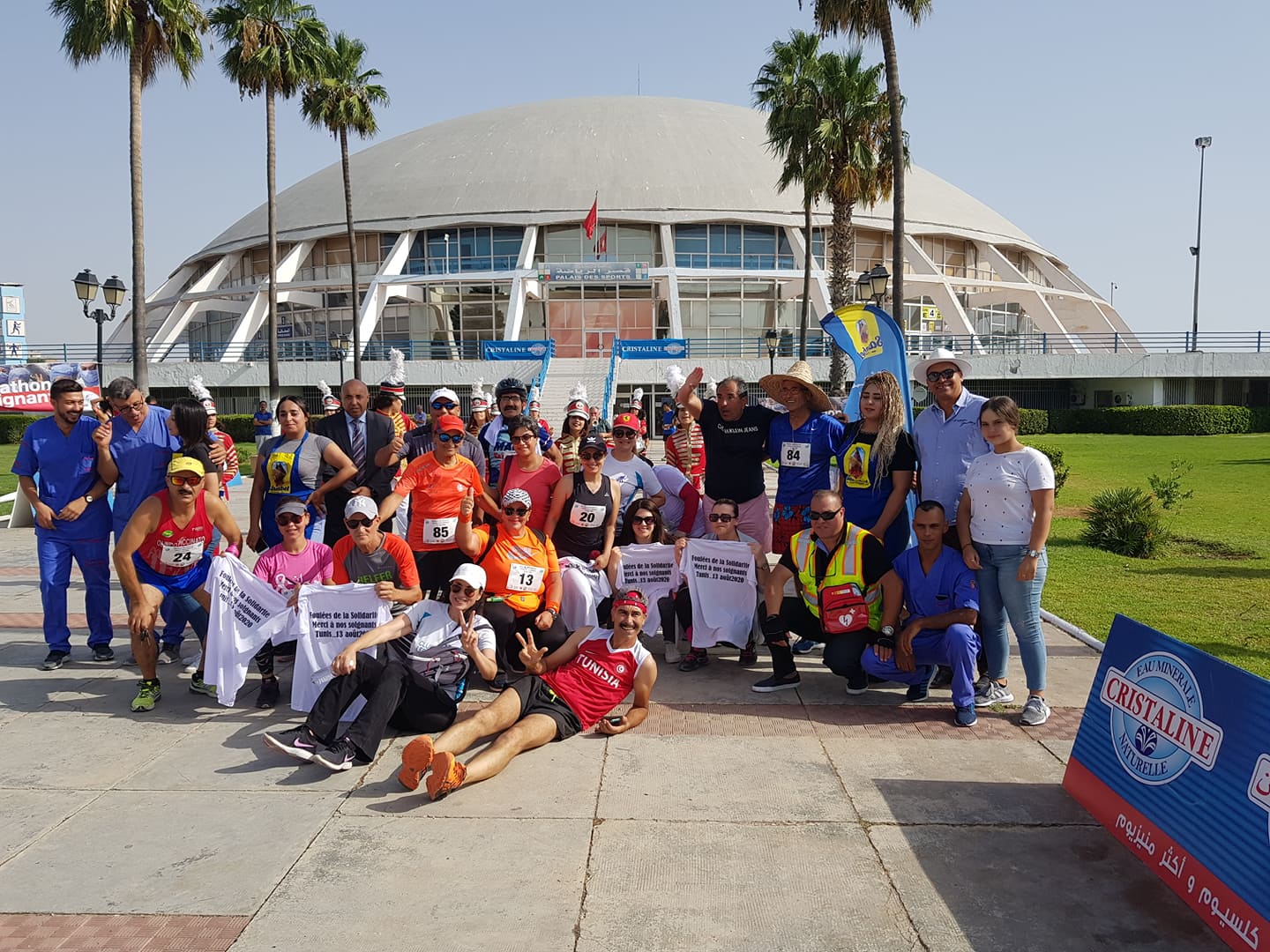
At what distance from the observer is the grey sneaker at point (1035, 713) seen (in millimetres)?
5617

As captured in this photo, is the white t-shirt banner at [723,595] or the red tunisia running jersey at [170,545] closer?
the red tunisia running jersey at [170,545]

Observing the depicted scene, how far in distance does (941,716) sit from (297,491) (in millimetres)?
5261

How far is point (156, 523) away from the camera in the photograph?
6098 millimetres

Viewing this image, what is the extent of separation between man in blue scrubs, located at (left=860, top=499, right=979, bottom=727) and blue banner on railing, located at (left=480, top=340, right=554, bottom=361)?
33.9 meters

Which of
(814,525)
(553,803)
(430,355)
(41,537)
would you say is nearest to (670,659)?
(814,525)

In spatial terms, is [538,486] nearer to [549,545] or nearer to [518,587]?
[549,545]

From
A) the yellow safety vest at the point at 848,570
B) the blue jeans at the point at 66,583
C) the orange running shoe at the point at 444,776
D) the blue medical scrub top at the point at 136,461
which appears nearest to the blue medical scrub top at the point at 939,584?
the yellow safety vest at the point at 848,570

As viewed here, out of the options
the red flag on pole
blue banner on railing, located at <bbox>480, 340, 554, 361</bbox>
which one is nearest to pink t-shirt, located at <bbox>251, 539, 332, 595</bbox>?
blue banner on railing, located at <bbox>480, 340, 554, 361</bbox>

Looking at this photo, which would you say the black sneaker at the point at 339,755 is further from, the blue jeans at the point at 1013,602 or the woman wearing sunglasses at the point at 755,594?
the blue jeans at the point at 1013,602

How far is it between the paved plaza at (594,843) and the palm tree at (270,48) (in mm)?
27094

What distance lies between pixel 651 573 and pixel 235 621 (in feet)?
10.4

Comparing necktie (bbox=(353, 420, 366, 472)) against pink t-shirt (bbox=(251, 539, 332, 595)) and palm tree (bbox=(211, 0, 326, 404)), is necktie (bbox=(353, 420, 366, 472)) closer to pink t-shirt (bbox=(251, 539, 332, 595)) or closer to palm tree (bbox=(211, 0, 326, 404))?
pink t-shirt (bbox=(251, 539, 332, 595))

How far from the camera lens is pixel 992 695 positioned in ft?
19.6

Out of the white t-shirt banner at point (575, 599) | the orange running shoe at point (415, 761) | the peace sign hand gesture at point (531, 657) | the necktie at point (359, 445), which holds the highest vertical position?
the necktie at point (359, 445)
